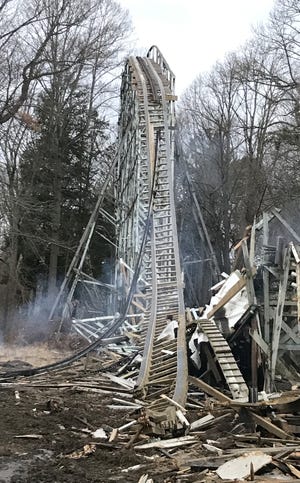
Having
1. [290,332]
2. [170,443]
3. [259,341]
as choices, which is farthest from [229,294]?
[170,443]

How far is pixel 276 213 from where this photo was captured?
39.8ft

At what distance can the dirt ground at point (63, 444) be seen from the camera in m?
5.27

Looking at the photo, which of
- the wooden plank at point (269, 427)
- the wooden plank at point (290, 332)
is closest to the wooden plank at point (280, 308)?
the wooden plank at point (290, 332)

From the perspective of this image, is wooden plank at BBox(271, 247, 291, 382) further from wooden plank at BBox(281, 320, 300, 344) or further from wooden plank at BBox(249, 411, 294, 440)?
wooden plank at BBox(249, 411, 294, 440)

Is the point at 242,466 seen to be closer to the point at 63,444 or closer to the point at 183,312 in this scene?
the point at 63,444

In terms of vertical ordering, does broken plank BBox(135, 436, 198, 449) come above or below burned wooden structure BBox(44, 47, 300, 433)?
below

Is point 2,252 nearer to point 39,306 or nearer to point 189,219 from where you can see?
point 39,306

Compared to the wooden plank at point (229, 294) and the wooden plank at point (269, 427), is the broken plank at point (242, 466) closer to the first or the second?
the wooden plank at point (269, 427)

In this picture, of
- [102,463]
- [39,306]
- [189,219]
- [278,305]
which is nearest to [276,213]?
[278,305]

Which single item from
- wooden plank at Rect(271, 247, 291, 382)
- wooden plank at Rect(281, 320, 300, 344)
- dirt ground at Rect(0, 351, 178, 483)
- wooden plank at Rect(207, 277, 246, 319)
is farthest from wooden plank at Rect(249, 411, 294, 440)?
wooden plank at Rect(207, 277, 246, 319)

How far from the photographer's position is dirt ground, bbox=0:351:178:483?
5.27m

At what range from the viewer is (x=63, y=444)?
6223 millimetres

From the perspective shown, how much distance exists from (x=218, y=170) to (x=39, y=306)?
11.1 metres

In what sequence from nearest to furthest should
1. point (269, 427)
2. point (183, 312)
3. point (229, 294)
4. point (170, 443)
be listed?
point (170, 443), point (269, 427), point (229, 294), point (183, 312)
